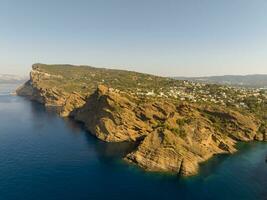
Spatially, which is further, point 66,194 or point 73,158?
point 73,158

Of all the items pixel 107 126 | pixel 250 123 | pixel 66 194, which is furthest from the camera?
pixel 250 123

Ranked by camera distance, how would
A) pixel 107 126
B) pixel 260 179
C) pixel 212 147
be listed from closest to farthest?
pixel 260 179 < pixel 212 147 < pixel 107 126

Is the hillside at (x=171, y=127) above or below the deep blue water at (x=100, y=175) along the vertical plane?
above

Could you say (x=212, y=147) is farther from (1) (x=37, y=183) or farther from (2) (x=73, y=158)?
(1) (x=37, y=183)

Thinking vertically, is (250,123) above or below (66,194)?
above

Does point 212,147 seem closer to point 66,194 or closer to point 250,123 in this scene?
point 250,123

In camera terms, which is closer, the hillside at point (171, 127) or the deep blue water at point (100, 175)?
the deep blue water at point (100, 175)

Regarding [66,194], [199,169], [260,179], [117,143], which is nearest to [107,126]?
[117,143]

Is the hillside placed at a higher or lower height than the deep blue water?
higher

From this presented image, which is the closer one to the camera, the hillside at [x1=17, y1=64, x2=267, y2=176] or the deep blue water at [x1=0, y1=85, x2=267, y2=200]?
the deep blue water at [x1=0, y1=85, x2=267, y2=200]
